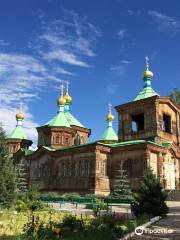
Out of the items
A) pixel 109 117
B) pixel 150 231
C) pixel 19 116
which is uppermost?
pixel 19 116

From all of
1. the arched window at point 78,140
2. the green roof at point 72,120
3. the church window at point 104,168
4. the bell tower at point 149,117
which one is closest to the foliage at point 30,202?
the church window at point 104,168

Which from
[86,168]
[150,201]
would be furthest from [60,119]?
[150,201]

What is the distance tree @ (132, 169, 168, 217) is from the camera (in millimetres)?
15141

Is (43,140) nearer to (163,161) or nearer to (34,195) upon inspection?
(163,161)

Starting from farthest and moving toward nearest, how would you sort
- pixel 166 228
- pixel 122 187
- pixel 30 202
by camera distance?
pixel 122 187 → pixel 30 202 → pixel 166 228

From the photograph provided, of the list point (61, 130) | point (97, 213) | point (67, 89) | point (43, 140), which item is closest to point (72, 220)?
point (97, 213)

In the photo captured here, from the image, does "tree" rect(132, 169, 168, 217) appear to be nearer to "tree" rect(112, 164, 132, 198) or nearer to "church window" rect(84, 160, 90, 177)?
"tree" rect(112, 164, 132, 198)

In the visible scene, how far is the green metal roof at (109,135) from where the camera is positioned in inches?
1925

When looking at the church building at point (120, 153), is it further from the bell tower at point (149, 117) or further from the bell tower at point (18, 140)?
the bell tower at point (18, 140)

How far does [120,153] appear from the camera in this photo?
33438 millimetres

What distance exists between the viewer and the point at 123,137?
38656 mm

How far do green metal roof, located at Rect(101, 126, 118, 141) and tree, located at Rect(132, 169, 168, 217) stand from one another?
3279 centimetres

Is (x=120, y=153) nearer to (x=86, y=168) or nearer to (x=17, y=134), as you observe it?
(x=86, y=168)

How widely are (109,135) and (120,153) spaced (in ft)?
52.8
